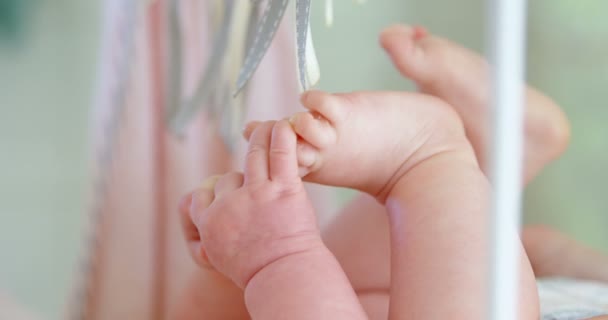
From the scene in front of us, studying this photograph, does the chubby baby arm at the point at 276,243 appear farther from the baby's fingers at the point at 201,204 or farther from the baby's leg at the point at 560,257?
the baby's leg at the point at 560,257

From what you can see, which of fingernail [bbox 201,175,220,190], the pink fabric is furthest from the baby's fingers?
the pink fabric

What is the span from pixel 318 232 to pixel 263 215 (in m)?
0.04

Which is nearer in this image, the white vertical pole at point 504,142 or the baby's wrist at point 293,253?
the white vertical pole at point 504,142

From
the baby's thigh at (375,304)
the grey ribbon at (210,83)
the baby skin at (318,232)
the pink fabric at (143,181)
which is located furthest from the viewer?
the pink fabric at (143,181)

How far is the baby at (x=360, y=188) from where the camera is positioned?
0.44 m

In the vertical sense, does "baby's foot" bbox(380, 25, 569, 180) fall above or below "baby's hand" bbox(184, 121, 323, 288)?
above

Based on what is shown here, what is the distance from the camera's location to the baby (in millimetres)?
440

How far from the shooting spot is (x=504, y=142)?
0.30m

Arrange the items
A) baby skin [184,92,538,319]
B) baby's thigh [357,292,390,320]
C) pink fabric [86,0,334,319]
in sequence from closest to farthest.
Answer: baby skin [184,92,538,319]
baby's thigh [357,292,390,320]
pink fabric [86,0,334,319]

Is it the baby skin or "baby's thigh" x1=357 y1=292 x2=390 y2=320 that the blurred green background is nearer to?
the baby skin

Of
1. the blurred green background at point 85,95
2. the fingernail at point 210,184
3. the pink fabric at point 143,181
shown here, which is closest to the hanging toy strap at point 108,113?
the pink fabric at point 143,181

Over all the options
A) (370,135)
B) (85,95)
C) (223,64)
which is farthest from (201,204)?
(85,95)

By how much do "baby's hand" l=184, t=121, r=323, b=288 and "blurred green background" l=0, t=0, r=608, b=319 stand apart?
66 mm

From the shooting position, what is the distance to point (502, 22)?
30 cm
